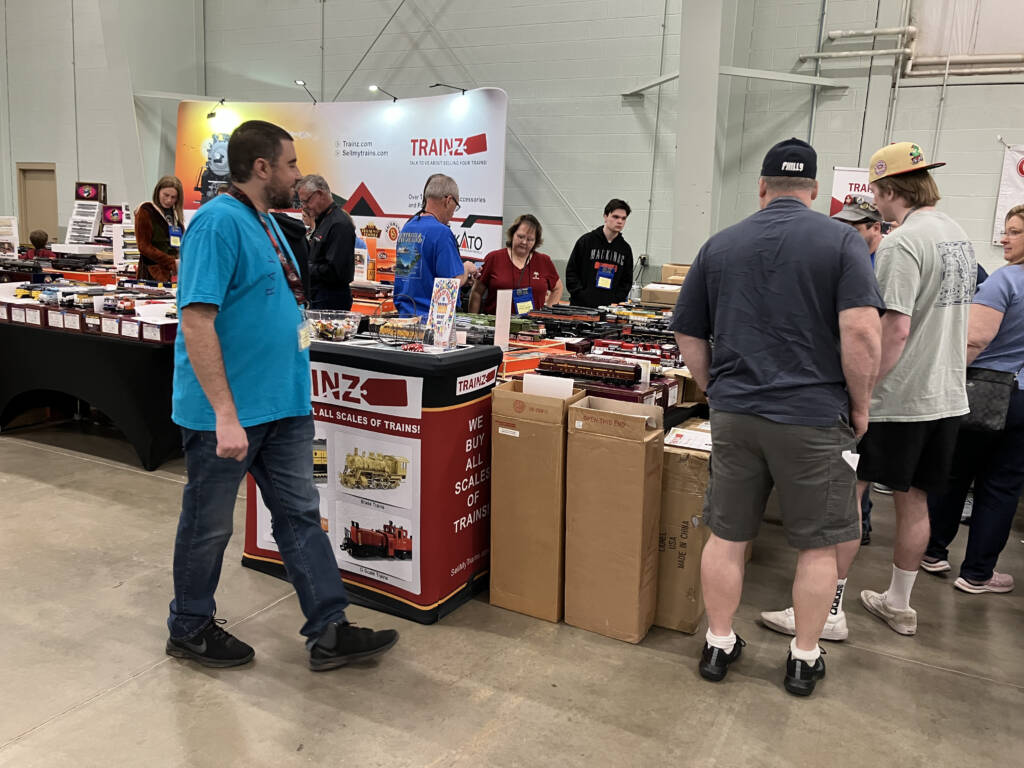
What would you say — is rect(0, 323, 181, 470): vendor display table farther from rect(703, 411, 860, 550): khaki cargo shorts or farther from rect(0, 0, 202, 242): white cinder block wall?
rect(0, 0, 202, 242): white cinder block wall

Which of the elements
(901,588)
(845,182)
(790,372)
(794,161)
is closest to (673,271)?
(845,182)

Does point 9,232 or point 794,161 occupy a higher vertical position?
point 794,161

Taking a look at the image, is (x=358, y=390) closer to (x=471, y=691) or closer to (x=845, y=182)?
(x=471, y=691)

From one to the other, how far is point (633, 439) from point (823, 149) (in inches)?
205

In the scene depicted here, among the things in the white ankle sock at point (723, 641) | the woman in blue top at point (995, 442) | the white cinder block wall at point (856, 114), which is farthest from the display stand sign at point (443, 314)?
the white cinder block wall at point (856, 114)

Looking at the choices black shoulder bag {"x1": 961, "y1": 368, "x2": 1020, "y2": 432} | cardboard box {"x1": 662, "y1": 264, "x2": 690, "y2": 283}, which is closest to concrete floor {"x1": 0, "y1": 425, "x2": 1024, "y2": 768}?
black shoulder bag {"x1": 961, "y1": 368, "x2": 1020, "y2": 432}

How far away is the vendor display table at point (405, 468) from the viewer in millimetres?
2432

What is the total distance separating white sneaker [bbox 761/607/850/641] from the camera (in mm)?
2529

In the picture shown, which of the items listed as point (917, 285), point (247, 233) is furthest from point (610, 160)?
point (247, 233)

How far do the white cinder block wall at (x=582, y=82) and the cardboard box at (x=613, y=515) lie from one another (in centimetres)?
427

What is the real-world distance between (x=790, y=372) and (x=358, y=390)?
1347mm

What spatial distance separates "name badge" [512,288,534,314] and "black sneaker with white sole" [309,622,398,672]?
232 centimetres

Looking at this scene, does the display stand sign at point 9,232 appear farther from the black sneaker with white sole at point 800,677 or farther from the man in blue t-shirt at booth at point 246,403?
the black sneaker with white sole at point 800,677

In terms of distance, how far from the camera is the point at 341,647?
2.23m
